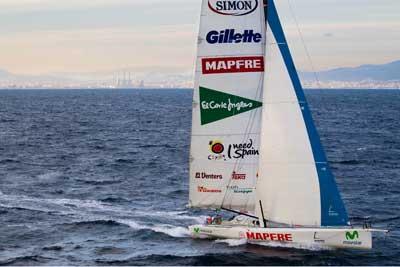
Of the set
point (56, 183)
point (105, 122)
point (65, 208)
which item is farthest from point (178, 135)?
point (65, 208)

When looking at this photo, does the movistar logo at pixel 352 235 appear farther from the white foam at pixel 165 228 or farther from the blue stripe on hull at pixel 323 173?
the white foam at pixel 165 228

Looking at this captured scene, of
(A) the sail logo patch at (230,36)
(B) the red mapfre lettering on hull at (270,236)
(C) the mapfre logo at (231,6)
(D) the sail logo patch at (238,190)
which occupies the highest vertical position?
(C) the mapfre logo at (231,6)

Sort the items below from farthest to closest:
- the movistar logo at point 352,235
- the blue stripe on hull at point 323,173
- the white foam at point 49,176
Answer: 1. the white foam at point 49,176
2. the blue stripe on hull at point 323,173
3. the movistar logo at point 352,235

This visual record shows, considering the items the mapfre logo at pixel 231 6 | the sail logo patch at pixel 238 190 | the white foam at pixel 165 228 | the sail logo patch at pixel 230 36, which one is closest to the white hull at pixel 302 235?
the sail logo patch at pixel 238 190

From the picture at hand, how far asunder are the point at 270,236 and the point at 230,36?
10100 millimetres

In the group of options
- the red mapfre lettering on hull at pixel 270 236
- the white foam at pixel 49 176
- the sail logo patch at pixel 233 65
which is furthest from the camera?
the white foam at pixel 49 176

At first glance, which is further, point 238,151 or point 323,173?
point 238,151

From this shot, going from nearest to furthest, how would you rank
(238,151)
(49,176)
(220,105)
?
(220,105)
(238,151)
(49,176)

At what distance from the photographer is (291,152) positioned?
35.6 meters

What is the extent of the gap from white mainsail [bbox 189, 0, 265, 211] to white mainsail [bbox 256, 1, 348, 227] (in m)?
0.71

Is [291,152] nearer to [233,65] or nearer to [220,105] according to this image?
[220,105]

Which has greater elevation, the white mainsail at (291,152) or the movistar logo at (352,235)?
the white mainsail at (291,152)

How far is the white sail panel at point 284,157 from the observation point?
3516cm

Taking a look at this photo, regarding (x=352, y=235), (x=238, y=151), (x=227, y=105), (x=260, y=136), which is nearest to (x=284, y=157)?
(x=260, y=136)
